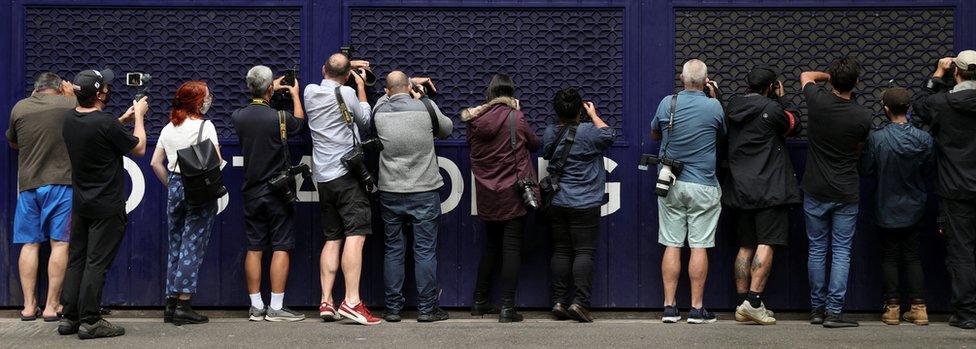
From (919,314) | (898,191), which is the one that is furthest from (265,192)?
(919,314)

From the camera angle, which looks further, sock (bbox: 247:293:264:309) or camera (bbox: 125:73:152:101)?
sock (bbox: 247:293:264:309)

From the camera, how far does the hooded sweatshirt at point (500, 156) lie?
9.00 metres

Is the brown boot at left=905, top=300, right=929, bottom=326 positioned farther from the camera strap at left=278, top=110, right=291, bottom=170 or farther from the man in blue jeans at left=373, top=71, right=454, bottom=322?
the camera strap at left=278, top=110, right=291, bottom=170

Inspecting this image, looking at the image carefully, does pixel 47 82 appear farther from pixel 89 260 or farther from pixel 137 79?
pixel 89 260

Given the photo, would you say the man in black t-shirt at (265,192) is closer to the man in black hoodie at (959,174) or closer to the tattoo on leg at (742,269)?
the tattoo on leg at (742,269)

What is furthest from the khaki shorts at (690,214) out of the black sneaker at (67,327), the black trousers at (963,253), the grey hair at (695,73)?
the black sneaker at (67,327)

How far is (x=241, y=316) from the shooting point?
945 cm

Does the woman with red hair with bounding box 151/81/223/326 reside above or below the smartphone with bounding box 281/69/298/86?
below

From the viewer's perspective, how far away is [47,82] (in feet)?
30.2

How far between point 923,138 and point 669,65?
1.90m

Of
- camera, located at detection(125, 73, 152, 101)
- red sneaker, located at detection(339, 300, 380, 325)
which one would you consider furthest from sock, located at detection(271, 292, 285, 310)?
camera, located at detection(125, 73, 152, 101)

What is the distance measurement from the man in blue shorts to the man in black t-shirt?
1317 millimetres

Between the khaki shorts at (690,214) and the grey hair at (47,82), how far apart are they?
454cm

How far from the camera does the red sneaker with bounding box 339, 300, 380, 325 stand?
895cm
